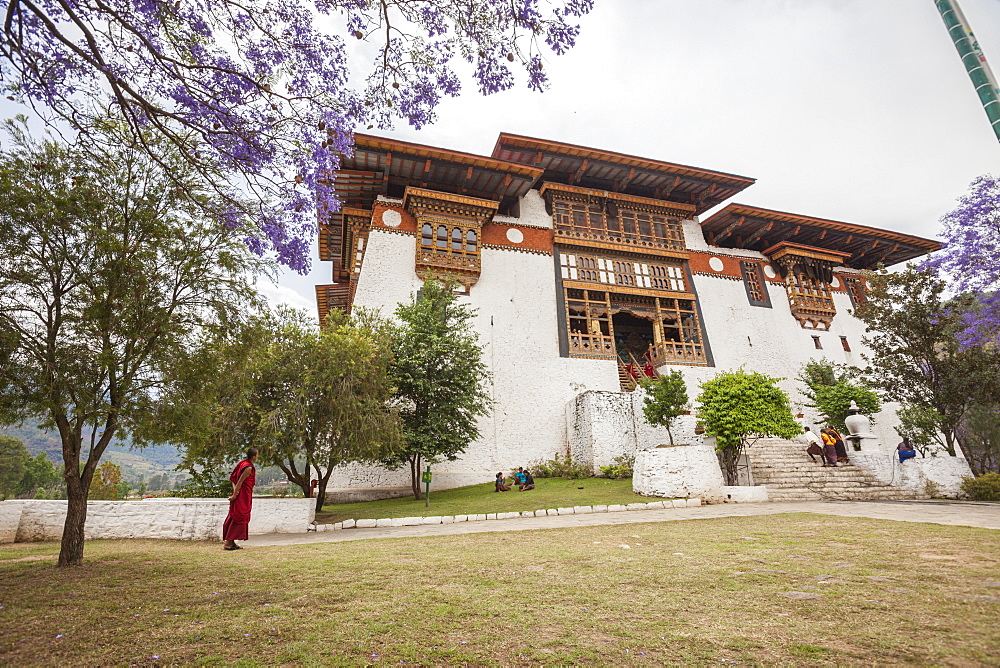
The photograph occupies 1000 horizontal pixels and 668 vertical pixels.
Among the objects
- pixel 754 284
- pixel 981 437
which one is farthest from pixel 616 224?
pixel 981 437

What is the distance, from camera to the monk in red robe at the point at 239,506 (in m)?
7.20

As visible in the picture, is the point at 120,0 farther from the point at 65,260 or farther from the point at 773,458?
the point at 773,458

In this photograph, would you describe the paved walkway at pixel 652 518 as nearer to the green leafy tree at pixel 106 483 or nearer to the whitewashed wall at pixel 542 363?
the whitewashed wall at pixel 542 363

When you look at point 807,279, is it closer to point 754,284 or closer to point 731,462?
point 754,284

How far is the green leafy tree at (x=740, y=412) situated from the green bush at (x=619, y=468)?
3702 mm

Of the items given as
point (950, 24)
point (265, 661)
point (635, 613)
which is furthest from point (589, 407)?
point (265, 661)

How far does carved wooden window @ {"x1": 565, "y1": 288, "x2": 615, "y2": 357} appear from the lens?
20641 mm

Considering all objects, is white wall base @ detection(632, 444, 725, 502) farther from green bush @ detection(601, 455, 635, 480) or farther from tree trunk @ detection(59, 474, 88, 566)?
tree trunk @ detection(59, 474, 88, 566)

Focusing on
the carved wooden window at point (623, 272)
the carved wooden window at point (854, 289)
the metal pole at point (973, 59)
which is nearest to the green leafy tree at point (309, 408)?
the metal pole at point (973, 59)

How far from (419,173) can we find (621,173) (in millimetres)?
9972

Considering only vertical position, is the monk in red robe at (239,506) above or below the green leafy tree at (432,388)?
below

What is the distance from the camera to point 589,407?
57.1ft

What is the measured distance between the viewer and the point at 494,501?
12602mm

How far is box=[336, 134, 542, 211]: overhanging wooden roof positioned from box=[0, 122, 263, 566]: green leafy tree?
13156 mm
